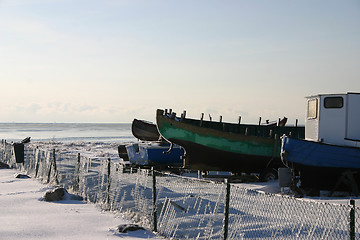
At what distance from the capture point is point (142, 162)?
819 inches

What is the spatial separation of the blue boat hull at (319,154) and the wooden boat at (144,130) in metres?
14.8

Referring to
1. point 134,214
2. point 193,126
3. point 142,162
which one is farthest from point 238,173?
→ point 134,214

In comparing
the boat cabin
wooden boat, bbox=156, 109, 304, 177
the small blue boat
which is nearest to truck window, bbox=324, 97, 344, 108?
the boat cabin

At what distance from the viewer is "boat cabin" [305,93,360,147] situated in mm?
14664

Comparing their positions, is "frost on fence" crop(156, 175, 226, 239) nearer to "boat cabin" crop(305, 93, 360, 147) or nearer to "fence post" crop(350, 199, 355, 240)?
"fence post" crop(350, 199, 355, 240)

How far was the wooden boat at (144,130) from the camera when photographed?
28.4 meters

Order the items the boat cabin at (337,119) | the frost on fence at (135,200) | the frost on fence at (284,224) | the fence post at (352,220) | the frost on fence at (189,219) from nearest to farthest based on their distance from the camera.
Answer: the fence post at (352,220), the frost on fence at (284,224), the frost on fence at (189,219), the frost on fence at (135,200), the boat cabin at (337,119)

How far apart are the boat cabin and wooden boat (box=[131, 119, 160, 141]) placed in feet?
47.0

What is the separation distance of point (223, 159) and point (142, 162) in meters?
4.31

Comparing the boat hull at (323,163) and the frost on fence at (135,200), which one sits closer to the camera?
the frost on fence at (135,200)

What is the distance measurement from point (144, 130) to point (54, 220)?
62.8ft

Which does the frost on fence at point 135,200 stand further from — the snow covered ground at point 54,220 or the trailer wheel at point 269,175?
the trailer wheel at point 269,175

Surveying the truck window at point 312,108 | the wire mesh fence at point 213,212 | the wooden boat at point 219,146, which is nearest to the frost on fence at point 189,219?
the wire mesh fence at point 213,212

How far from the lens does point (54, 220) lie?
9438mm
